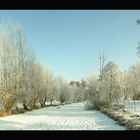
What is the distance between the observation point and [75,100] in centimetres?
3659

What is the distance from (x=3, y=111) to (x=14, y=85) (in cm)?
147

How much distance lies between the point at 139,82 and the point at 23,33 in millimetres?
9838

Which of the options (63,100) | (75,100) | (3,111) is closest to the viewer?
(3,111)

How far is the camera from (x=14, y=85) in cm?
1217
